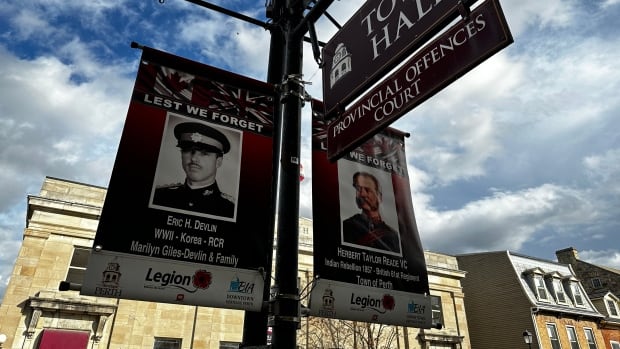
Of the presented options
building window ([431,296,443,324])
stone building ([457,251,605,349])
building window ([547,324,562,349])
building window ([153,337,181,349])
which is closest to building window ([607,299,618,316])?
stone building ([457,251,605,349])

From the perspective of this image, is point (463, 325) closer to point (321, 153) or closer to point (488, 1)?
point (321, 153)

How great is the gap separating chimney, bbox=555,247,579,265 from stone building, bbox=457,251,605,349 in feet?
31.6

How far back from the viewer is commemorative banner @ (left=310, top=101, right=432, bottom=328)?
175 inches

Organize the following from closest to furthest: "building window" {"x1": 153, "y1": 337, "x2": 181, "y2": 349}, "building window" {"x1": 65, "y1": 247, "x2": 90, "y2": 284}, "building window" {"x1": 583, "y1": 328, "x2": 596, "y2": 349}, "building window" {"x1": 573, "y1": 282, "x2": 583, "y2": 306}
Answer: "building window" {"x1": 65, "y1": 247, "x2": 90, "y2": 284}
"building window" {"x1": 153, "y1": 337, "x2": 181, "y2": 349}
"building window" {"x1": 583, "y1": 328, "x2": 596, "y2": 349}
"building window" {"x1": 573, "y1": 282, "x2": 583, "y2": 306}

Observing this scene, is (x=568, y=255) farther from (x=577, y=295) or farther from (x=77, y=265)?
(x=77, y=265)

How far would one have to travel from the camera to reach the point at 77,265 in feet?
52.7

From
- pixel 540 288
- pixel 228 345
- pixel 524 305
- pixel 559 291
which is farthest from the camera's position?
pixel 559 291

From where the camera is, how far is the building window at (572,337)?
2797 centimetres

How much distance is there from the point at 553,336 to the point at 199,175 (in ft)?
99.4

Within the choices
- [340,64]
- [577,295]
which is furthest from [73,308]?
[577,295]

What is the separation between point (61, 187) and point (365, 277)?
52.5ft

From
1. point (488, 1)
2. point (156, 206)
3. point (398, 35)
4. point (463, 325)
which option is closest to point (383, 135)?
point (398, 35)

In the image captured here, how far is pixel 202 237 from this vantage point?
4059 mm

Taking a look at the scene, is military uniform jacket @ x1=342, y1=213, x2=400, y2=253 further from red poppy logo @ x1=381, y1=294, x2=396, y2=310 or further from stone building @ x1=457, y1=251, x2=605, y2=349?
stone building @ x1=457, y1=251, x2=605, y2=349
